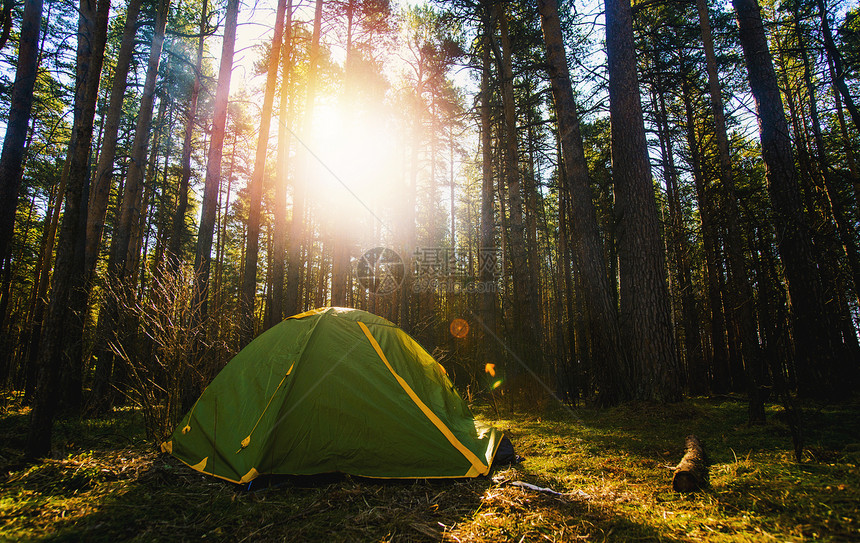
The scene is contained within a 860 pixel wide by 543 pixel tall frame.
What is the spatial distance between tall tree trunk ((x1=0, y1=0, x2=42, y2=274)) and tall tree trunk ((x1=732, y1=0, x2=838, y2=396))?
9.92m

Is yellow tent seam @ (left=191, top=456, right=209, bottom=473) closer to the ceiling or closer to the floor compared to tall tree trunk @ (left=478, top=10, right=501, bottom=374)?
closer to the floor

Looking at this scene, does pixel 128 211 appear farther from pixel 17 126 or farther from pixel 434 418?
pixel 434 418

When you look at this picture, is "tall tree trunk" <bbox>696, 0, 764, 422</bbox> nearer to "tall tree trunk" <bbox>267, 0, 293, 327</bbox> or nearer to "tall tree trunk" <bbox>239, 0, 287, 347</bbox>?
"tall tree trunk" <bbox>239, 0, 287, 347</bbox>

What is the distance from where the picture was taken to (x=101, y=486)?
9.75ft

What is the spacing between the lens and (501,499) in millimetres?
2662

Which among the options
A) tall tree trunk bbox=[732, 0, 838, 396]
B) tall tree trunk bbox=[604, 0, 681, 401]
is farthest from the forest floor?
tall tree trunk bbox=[732, 0, 838, 396]

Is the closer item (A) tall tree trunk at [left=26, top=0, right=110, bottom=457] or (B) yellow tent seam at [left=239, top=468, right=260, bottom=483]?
(B) yellow tent seam at [left=239, top=468, right=260, bottom=483]

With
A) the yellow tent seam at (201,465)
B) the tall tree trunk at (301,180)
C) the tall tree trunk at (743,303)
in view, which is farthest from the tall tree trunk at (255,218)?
the tall tree trunk at (743,303)

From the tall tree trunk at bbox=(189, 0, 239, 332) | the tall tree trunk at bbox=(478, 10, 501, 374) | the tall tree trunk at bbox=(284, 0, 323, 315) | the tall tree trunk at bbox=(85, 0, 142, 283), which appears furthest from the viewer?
the tall tree trunk at bbox=(478, 10, 501, 374)

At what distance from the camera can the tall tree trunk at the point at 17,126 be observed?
176 inches

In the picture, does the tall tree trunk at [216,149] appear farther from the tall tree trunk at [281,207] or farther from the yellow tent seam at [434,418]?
the yellow tent seam at [434,418]

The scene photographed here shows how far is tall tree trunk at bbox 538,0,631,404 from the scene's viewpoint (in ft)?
18.9

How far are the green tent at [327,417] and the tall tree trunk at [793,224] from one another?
197 inches

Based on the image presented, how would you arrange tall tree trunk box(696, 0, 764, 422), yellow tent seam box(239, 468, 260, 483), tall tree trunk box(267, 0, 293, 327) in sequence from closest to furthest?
1. yellow tent seam box(239, 468, 260, 483)
2. tall tree trunk box(696, 0, 764, 422)
3. tall tree trunk box(267, 0, 293, 327)
